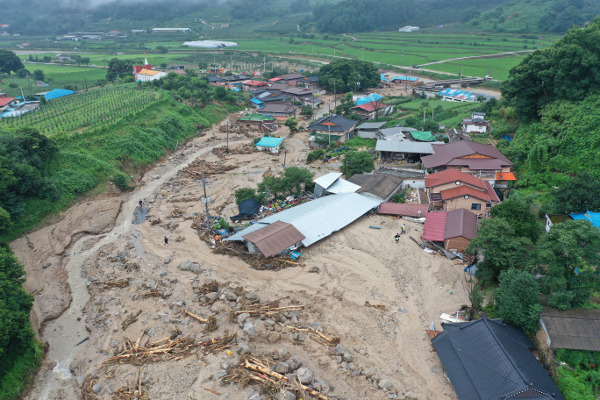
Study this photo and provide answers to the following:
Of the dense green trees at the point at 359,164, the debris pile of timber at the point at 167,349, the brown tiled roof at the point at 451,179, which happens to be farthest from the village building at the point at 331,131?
the debris pile of timber at the point at 167,349

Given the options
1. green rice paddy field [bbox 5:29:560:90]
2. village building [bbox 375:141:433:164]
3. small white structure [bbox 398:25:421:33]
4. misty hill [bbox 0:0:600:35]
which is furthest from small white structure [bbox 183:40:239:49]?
village building [bbox 375:141:433:164]

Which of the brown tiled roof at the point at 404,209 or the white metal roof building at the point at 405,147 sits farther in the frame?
the white metal roof building at the point at 405,147

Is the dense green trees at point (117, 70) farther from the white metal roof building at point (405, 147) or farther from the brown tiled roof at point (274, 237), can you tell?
the brown tiled roof at point (274, 237)

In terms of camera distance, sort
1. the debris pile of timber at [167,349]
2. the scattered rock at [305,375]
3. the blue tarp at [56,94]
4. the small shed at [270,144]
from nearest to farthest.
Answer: the scattered rock at [305,375] < the debris pile of timber at [167,349] < the small shed at [270,144] < the blue tarp at [56,94]

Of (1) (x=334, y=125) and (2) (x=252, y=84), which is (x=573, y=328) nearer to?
(1) (x=334, y=125)

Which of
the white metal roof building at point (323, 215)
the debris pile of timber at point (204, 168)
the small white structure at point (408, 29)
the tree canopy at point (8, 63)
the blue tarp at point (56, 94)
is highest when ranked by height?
the small white structure at point (408, 29)

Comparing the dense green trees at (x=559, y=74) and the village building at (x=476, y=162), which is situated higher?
the dense green trees at (x=559, y=74)

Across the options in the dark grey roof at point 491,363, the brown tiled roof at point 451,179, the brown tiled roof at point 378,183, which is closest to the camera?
the dark grey roof at point 491,363
